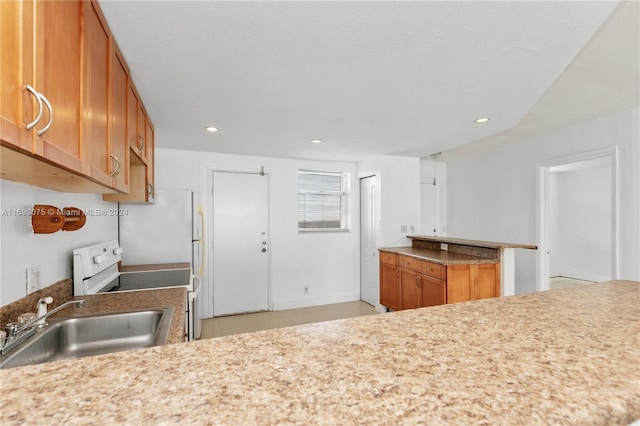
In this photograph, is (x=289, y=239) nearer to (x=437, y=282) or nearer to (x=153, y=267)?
Result: (x=153, y=267)

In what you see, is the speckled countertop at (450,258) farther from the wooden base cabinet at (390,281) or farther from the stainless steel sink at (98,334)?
the stainless steel sink at (98,334)

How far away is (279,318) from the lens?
12.8 feet

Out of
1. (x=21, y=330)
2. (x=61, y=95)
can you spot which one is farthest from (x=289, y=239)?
(x=61, y=95)

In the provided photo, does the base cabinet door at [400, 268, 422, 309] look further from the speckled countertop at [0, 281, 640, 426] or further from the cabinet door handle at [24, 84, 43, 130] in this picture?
the cabinet door handle at [24, 84, 43, 130]

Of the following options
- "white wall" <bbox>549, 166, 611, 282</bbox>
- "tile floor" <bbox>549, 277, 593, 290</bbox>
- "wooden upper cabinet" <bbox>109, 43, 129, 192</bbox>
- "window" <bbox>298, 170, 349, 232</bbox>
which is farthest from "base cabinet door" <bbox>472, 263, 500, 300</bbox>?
"white wall" <bbox>549, 166, 611, 282</bbox>

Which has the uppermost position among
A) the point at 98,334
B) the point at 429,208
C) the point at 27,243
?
the point at 429,208

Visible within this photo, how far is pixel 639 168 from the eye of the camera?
2855 mm

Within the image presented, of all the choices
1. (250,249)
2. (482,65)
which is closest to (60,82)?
(482,65)

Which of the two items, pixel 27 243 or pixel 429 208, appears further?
Result: pixel 429 208

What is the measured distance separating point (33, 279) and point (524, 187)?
507cm

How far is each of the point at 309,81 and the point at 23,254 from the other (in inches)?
68.2

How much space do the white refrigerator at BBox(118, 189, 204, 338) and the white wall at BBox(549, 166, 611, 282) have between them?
6.39 metres

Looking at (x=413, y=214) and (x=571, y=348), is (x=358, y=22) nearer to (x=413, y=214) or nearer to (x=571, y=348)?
(x=571, y=348)

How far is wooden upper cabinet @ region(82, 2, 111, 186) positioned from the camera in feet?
3.52
